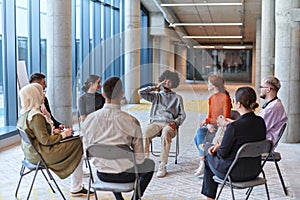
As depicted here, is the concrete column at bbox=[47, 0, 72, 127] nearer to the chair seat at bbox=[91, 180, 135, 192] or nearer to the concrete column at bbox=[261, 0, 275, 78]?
the chair seat at bbox=[91, 180, 135, 192]

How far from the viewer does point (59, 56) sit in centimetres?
716

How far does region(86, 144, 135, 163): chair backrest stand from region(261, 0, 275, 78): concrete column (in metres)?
8.56

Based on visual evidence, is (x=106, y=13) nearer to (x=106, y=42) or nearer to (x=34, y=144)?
(x=106, y=42)

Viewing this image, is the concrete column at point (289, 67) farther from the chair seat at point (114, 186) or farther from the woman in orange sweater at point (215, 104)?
the chair seat at point (114, 186)

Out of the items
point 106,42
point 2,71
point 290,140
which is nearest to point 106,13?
point 106,42

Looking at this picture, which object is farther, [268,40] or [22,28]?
[268,40]

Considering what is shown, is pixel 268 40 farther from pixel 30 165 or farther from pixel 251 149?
pixel 30 165

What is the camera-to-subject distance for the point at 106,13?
12922mm

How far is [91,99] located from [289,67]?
3.86 m

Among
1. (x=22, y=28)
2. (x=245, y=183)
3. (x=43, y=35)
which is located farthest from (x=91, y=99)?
(x=43, y=35)

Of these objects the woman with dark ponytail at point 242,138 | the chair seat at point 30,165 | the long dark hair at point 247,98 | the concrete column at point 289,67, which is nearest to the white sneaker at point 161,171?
the woman with dark ponytail at point 242,138

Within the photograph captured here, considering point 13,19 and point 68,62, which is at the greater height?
point 13,19

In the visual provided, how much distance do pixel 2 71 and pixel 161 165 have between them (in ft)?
11.8

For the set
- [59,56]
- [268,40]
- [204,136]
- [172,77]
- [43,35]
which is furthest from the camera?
[268,40]
